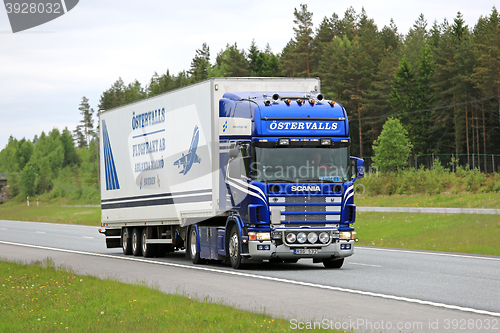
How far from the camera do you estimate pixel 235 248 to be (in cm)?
1777

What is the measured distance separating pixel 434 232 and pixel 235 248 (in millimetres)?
14732

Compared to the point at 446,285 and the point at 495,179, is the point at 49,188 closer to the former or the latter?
the point at 495,179

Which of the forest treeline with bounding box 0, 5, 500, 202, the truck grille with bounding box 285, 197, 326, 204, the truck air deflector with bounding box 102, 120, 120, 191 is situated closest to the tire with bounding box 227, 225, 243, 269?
the truck grille with bounding box 285, 197, 326, 204

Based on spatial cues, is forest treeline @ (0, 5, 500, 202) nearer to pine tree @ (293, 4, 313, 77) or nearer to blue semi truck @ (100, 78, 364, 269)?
pine tree @ (293, 4, 313, 77)

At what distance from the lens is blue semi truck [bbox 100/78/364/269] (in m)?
16.7

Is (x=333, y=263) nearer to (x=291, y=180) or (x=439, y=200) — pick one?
(x=291, y=180)

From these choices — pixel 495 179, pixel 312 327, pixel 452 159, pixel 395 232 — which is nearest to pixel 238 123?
pixel 312 327

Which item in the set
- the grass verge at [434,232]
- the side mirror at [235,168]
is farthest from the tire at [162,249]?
the grass verge at [434,232]

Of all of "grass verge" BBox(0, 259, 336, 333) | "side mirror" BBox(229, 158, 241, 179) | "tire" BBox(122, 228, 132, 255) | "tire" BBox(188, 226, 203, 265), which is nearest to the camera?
"grass verge" BBox(0, 259, 336, 333)

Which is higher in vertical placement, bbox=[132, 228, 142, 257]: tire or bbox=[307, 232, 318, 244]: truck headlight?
bbox=[307, 232, 318, 244]: truck headlight

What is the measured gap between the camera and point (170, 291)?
1344 cm

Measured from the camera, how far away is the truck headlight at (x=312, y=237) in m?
16.8

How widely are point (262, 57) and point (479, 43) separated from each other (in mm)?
35852

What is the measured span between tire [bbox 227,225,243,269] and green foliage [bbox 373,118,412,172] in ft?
199
